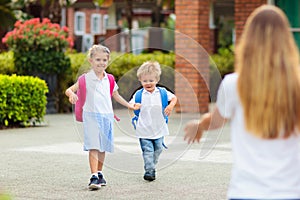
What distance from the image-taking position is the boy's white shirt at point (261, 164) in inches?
161

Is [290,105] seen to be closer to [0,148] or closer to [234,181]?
[234,181]

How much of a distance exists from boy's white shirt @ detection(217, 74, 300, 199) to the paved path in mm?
3874

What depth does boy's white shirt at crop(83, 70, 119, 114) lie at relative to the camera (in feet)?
27.5

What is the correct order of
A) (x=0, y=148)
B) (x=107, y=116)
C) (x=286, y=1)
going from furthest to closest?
(x=286, y=1), (x=0, y=148), (x=107, y=116)

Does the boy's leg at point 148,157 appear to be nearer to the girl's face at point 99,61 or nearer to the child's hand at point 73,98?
the girl's face at point 99,61

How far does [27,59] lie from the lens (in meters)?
19.2

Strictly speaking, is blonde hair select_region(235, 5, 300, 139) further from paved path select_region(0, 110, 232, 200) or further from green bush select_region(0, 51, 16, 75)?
green bush select_region(0, 51, 16, 75)

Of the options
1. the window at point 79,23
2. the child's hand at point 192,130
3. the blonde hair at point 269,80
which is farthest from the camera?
the window at point 79,23

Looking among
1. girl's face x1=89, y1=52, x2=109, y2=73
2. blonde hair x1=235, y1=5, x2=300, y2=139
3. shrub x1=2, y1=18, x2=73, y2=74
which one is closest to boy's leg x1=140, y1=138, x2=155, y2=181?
girl's face x1=89, y1=52, x2=109, y2=73

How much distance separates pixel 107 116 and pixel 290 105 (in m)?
4.49

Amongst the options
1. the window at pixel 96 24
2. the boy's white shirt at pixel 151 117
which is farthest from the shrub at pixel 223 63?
the window at pixel 96 24

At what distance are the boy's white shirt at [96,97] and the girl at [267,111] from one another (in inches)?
169

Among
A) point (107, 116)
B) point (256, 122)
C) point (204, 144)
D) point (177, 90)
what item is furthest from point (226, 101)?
point (177, 90)

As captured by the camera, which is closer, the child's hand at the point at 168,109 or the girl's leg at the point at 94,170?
the girl's leg at the point at 94,170
